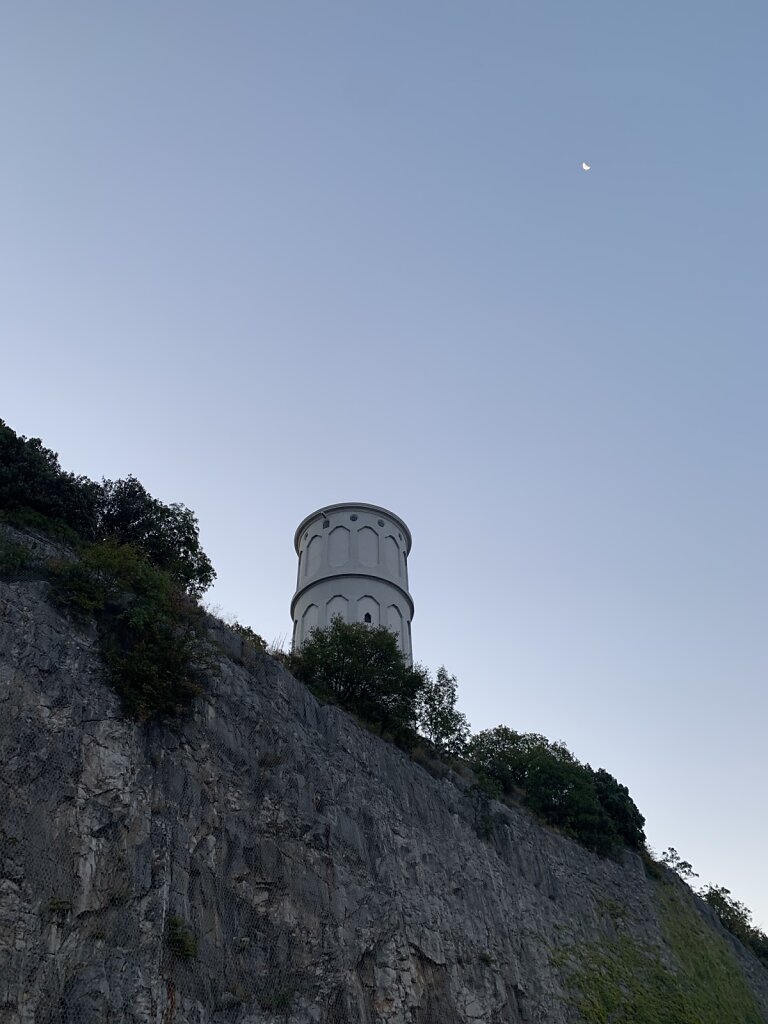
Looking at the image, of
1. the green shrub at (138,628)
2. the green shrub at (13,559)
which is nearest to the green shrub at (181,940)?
the green shrub at (138,628)

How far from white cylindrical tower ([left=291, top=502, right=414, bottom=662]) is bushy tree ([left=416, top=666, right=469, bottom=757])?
7779 millimetres

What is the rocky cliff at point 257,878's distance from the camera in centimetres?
1090

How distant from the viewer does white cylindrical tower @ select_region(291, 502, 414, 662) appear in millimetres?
33156

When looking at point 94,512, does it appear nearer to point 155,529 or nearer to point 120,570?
point 155,529

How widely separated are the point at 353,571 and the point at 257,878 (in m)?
20.5

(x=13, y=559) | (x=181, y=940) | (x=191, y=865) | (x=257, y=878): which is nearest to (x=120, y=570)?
(x=13, y=559)

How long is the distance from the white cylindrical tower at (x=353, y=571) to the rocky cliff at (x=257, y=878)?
38.9 ft

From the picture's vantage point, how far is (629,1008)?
1881 centimetres

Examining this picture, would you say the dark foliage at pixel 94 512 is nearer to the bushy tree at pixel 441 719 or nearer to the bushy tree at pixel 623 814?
the bushy tree at pixel 441 719

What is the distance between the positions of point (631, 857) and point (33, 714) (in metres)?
21.2

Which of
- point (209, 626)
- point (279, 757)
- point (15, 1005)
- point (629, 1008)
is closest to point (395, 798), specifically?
point (279, 757)

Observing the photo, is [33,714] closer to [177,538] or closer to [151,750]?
[151,750]

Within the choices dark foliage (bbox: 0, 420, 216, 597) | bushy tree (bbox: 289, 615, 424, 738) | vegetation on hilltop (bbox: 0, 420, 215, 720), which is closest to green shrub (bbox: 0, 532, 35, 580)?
vegetation on hilltop (bbox: 0, 420, 215, 720)

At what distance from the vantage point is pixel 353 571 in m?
33.9
